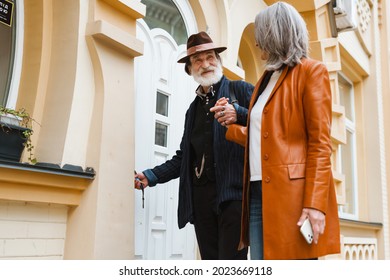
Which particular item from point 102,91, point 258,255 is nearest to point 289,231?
point 258,255

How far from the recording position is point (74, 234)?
103 inches

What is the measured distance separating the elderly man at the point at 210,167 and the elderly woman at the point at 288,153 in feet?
1.09

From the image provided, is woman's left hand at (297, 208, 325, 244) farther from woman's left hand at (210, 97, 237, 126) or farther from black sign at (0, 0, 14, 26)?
black sign at (0, 0, 14, 26)

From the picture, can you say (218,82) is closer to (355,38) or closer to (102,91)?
(102,91)

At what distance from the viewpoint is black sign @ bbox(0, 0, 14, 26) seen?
8.73ft

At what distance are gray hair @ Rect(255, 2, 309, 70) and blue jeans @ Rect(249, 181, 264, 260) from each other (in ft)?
1.75

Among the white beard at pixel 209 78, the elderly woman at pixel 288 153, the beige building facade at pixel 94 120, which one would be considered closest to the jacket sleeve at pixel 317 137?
the elderly woman at pixel 288 153

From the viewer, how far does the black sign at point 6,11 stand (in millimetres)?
2660

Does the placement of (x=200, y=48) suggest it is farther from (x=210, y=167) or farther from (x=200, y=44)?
(x=210, y=167)

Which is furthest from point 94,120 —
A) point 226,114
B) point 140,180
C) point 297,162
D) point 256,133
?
point 297,162

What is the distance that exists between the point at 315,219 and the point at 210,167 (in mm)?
903

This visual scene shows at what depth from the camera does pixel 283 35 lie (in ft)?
6.68

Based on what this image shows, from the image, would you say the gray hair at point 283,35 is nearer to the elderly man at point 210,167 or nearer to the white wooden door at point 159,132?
the elderly man at point 210,167

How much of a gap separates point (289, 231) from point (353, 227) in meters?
5.07
